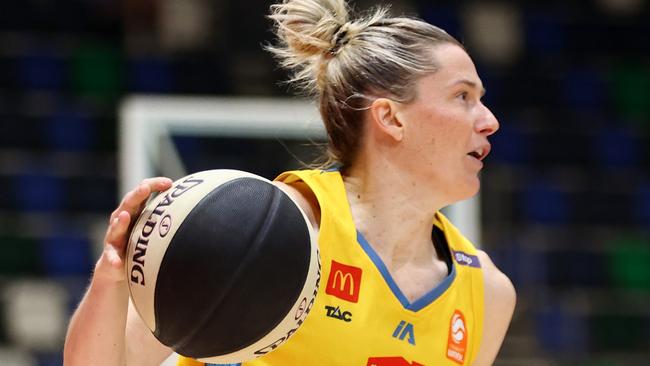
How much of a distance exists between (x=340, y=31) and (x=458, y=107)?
1.25 feet

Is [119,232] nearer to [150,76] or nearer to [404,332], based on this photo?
[404,332]

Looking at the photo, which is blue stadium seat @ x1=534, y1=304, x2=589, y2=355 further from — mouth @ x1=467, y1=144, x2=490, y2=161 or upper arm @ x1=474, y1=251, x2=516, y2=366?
mouth @ x1=467, y1=144, x2=490, y2=161

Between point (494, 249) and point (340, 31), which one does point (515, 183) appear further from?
point (340, 31)

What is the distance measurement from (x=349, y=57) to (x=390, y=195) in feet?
1.23

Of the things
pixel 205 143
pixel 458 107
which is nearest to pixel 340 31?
pixel 458 107

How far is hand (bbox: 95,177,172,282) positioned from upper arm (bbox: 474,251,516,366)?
103 centimetres

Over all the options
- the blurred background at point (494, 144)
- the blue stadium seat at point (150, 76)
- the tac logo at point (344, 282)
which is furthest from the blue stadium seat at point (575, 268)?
the tac logo at point (344, 282)

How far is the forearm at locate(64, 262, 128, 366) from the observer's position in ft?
7.98

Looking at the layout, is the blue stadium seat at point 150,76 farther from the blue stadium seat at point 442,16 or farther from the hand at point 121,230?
the hand at point 121,230

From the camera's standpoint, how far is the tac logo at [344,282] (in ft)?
8.99

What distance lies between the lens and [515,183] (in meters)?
7.32

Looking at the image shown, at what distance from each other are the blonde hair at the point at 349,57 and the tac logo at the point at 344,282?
0.37m

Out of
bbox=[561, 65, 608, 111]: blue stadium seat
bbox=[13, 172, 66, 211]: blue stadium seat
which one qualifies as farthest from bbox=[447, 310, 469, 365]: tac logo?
bbox=[561, 65, 608, 111]: blue stadium seat

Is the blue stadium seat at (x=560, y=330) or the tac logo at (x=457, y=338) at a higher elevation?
the tac logo at (x=457, y=338)
